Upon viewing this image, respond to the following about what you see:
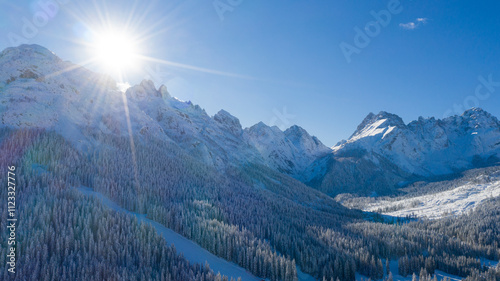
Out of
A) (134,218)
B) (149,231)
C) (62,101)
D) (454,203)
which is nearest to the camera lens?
(149,231)

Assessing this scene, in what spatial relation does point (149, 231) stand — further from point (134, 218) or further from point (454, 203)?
point (454, 203)

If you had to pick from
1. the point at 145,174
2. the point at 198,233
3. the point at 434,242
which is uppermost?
the point at 145,174

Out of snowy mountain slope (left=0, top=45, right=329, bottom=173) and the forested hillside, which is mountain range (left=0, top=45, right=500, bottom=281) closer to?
the forested hillside

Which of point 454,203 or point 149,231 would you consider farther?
point 454,203

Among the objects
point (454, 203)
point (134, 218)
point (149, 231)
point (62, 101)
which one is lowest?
point (454, 203)

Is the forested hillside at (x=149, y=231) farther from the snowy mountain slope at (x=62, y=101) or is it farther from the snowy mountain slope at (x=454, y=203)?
the snowy mountain slope at (x=454, y=203)

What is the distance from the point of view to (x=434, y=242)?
4900cm

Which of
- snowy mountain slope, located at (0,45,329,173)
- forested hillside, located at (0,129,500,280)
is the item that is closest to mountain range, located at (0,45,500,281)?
forested hillside, located at (0,129,500,280)

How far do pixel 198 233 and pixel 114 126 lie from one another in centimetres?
4798

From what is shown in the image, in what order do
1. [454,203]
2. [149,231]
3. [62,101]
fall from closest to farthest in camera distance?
[149,231]
[62,101]
[454,203]

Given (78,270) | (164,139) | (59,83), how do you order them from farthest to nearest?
(164,139)
(59,83)
(78,270)

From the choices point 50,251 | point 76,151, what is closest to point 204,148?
point 76,151

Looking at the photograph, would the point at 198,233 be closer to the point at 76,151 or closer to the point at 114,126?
the point at 76,151

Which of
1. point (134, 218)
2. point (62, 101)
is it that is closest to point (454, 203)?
point (134, 218)
